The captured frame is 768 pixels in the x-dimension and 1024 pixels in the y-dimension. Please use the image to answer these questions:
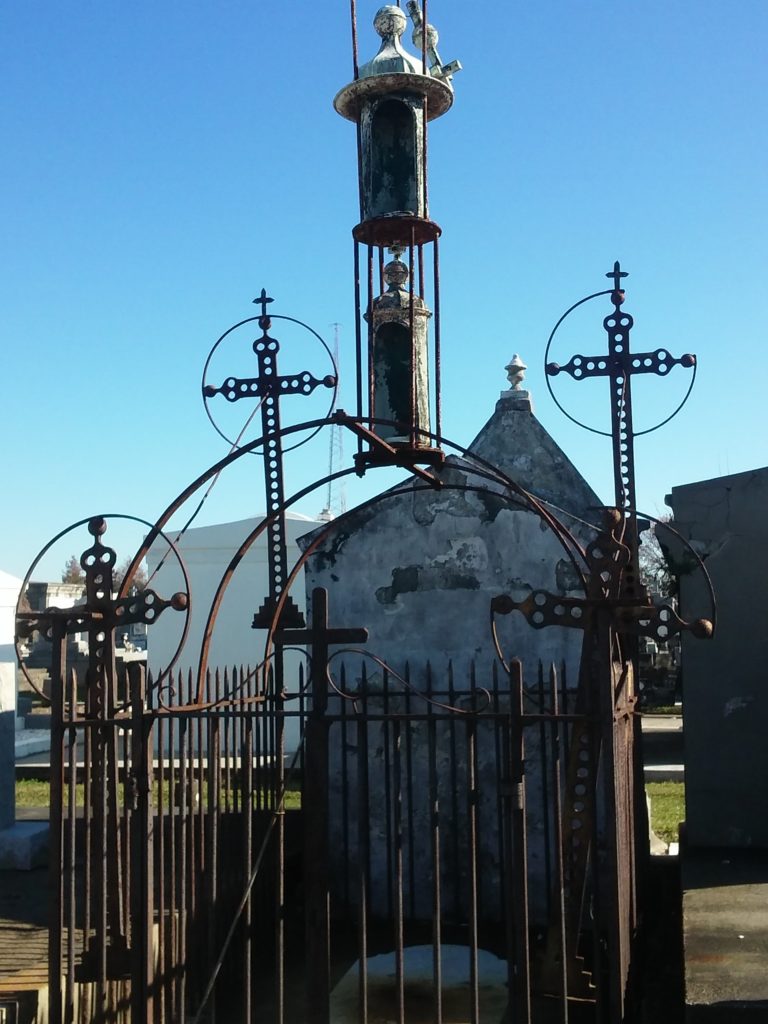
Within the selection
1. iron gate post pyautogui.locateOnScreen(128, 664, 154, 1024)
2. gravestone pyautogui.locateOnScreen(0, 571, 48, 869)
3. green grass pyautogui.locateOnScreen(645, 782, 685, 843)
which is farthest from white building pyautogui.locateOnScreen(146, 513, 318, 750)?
iron gate post pyautogui.locateOnScreen(128, 664, 154, 1024)

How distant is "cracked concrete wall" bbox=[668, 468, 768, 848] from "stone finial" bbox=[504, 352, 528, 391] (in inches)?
145

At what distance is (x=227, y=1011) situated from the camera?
6.75 m

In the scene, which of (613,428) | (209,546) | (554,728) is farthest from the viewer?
(209,546)

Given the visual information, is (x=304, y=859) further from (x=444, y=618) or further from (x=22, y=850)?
(x=444, y=618)

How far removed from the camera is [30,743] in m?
19.9

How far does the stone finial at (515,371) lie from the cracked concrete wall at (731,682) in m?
3.69

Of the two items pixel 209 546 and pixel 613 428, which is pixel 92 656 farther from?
pixel 209 546

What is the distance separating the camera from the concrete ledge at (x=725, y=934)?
15.2ft

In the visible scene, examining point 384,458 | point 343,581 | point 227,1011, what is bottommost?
point 227,1011

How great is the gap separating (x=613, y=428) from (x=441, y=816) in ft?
11.5

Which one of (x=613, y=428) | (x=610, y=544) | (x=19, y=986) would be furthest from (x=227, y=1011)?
(x=613, y=428)

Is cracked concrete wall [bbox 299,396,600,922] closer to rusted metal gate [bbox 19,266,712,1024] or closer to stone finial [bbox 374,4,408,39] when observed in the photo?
rusted metal gate [bbox 19,266,712,1024]

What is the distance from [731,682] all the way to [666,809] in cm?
523

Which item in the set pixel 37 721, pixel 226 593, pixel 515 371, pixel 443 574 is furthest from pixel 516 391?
pixel 37 721
